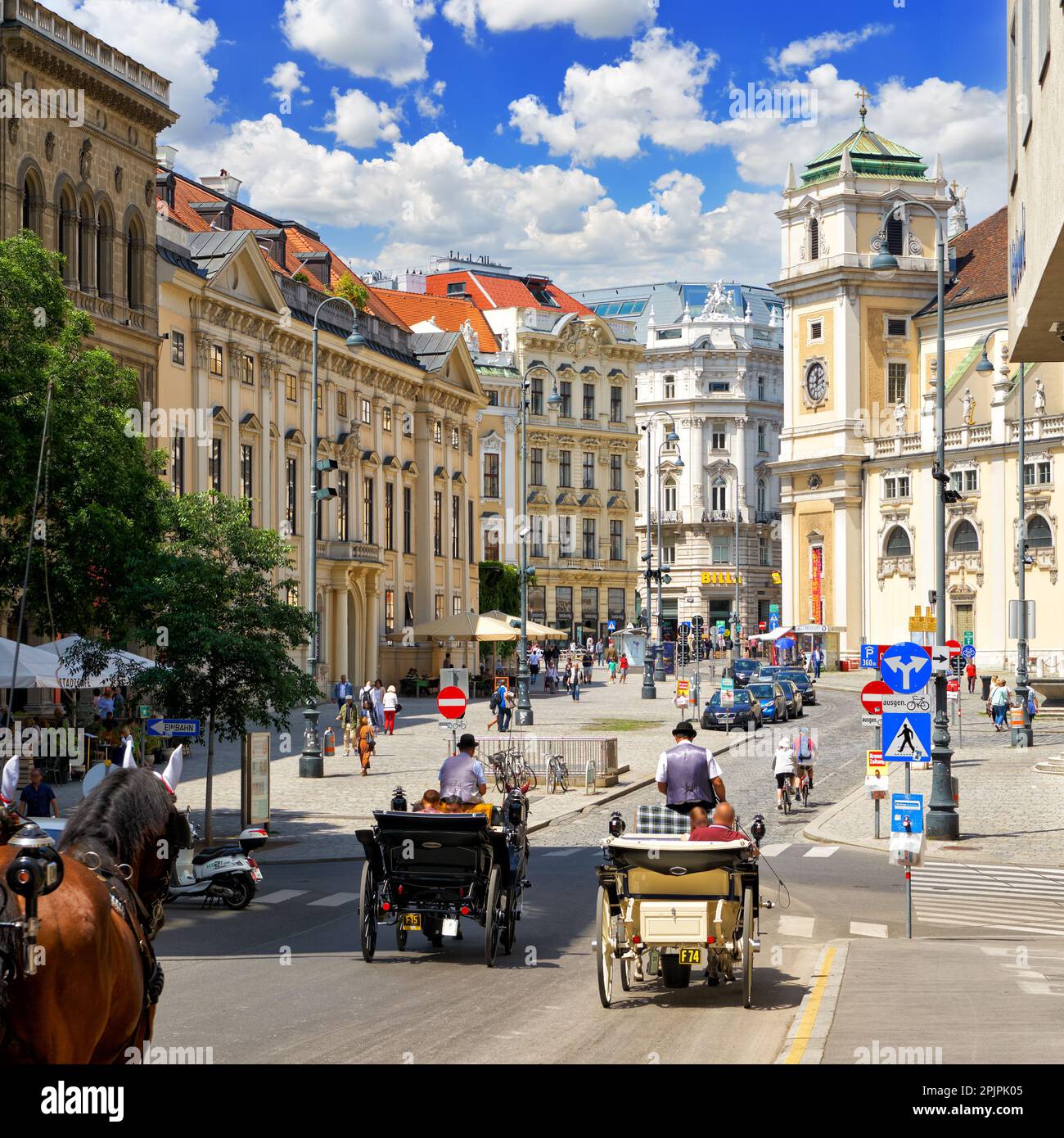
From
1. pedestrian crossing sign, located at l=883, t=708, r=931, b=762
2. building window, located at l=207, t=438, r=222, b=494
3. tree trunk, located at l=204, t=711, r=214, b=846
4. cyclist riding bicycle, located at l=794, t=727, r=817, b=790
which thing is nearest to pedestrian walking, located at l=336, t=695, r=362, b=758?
cyclist riding bicycle, located at l=794, t=727, r=817, b=790

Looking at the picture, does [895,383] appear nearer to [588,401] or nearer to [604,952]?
[588,401]

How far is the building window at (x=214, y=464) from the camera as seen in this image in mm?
53688

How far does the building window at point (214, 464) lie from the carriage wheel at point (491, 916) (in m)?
40.3

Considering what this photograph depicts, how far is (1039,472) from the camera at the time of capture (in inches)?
3228

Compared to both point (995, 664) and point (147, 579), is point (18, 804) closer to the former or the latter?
point (147, 579)

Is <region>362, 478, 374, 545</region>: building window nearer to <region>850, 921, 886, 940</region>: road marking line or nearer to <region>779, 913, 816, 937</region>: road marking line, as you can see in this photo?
<region>779, 913, 816, 937</region>: road marking line

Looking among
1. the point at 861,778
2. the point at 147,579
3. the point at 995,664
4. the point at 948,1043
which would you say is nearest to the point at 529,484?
the point at 995,664

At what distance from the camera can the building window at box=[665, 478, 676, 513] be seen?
135 meters

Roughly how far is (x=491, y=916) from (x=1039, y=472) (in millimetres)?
72496

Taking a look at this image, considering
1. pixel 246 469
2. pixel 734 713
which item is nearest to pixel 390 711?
pixel 734 713

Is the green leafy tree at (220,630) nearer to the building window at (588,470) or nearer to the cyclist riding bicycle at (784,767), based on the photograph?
the cyclist riding bicycle at (784,767)

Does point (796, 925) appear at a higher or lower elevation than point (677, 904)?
lower

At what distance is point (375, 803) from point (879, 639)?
6719cm

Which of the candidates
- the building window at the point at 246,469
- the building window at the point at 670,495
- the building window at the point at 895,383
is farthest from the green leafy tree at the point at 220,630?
the building window at the point at 670,495
